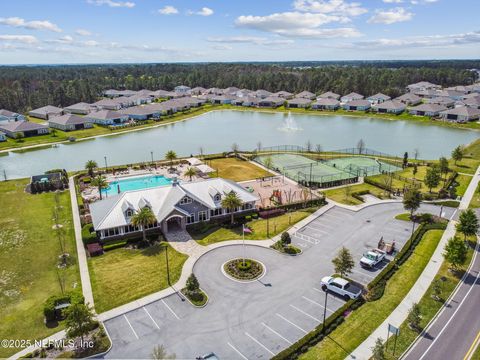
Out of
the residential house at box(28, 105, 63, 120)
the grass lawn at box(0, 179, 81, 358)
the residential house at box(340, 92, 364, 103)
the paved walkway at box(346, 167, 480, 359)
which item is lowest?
the paved walkway at box(346, 167, 480, 359)

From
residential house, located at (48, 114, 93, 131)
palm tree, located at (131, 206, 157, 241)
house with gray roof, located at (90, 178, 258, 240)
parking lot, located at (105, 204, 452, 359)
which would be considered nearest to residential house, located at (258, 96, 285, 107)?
residential house, located at (48, 114, 93, 131)

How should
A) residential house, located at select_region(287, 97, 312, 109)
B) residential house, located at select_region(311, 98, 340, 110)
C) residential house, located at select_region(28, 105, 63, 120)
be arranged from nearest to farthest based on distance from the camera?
residential house, located at select_region(28, 105, 63, 120), residential house, located at select_region(311, 98, 340, 110), residential house, located at select_region(287, 97, 312, 109)

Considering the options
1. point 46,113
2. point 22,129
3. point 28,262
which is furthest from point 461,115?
point 46,113

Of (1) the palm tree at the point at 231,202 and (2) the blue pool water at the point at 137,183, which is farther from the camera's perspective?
(2) the blue pool water at the point at 137,183

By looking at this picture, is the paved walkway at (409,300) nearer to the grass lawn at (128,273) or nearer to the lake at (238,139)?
the grass lawn at (128,273)

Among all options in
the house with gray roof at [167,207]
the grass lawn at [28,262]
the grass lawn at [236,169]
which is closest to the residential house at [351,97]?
the grass lawn at [236,169]

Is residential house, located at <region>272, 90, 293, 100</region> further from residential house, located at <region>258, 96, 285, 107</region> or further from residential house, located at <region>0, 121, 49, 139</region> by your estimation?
residential house, located at <region>0, 121, 49, 139</region>
